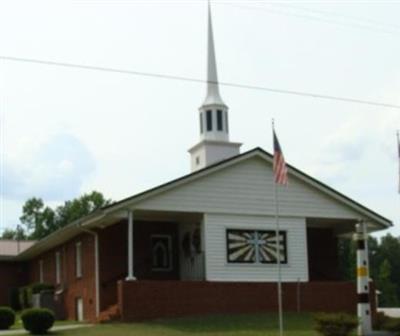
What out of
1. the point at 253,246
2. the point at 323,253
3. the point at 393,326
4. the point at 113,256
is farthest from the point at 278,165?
the point at 323,253

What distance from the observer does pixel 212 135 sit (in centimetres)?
4272

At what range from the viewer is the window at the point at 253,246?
104ft

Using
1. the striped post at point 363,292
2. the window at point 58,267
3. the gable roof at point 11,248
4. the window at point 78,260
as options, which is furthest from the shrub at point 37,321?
the gable roof at point 11,248

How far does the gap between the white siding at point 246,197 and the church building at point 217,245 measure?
1.5 inches

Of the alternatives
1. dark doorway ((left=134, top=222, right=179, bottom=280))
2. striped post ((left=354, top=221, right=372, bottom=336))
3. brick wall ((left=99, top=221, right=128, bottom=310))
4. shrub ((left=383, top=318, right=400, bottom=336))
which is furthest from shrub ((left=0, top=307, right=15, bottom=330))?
shrub ((left=383, top=318, right=400, bottom=336))

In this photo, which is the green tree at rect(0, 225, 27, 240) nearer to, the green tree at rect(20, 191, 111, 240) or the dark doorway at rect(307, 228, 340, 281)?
the green tree at rect(20, 191, 111, 240)

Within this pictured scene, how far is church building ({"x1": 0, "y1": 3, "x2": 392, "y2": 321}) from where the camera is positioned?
98.3 feet

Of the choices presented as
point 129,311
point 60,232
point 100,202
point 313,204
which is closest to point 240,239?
point 313,204

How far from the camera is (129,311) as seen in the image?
28672 millimetres

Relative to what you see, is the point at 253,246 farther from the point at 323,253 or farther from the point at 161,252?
the point at 323,253

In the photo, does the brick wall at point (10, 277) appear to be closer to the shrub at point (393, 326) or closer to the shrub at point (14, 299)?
the shrub at point (14, 299)

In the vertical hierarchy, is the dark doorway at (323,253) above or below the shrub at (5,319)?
above

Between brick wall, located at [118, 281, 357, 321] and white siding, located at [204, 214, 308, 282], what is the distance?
2.01 feet

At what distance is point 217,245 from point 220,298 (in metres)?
2.08
